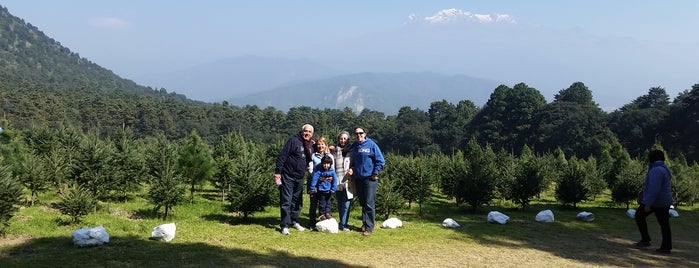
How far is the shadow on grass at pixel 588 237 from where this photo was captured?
8625 millimetres

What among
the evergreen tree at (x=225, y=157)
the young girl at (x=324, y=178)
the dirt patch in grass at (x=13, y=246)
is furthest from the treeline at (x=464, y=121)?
the dirt patch in grass at (x=13, y=246)

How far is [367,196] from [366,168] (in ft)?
1.99

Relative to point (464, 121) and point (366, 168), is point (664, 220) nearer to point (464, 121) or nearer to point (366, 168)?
point (366, 168)

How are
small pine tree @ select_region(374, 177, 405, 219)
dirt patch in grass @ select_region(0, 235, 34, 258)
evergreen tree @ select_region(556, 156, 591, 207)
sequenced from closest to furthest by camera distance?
dirt patch in grass @ select_region(0, 235, 34, 258)
small pine tree @ select_region(374, 177, 405, 219)
evergreen tree @ select_region(556, 156, 591, 207)

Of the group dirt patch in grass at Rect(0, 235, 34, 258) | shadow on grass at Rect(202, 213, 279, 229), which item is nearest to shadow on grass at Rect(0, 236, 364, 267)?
dirt patch in grass at Rect(0, 235, 34, 258)

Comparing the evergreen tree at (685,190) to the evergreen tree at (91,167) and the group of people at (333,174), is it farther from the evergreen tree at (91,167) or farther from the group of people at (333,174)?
the evergreen tree at (91,167)

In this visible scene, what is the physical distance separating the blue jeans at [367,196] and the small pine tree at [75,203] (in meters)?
5.73

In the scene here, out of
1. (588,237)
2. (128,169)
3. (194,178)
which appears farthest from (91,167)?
(588,237)

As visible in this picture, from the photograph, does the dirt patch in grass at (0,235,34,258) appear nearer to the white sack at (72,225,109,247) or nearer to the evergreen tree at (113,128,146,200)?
the white sack at (72,225,109,247)

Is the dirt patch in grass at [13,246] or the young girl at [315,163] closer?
the dirt patch in grass at [13,246]

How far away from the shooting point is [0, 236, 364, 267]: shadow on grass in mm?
6887

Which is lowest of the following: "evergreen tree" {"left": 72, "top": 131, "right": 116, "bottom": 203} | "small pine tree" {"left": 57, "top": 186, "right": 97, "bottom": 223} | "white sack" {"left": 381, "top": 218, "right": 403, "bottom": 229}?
"white sack" {"left": 381, "top": 218, "right": 403, "bottom": 229}

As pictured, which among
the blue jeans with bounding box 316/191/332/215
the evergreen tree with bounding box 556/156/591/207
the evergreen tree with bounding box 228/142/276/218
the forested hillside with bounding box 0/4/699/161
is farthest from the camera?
the forested hillside with bounding box 0/4/699/161

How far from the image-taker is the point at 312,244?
868cm
